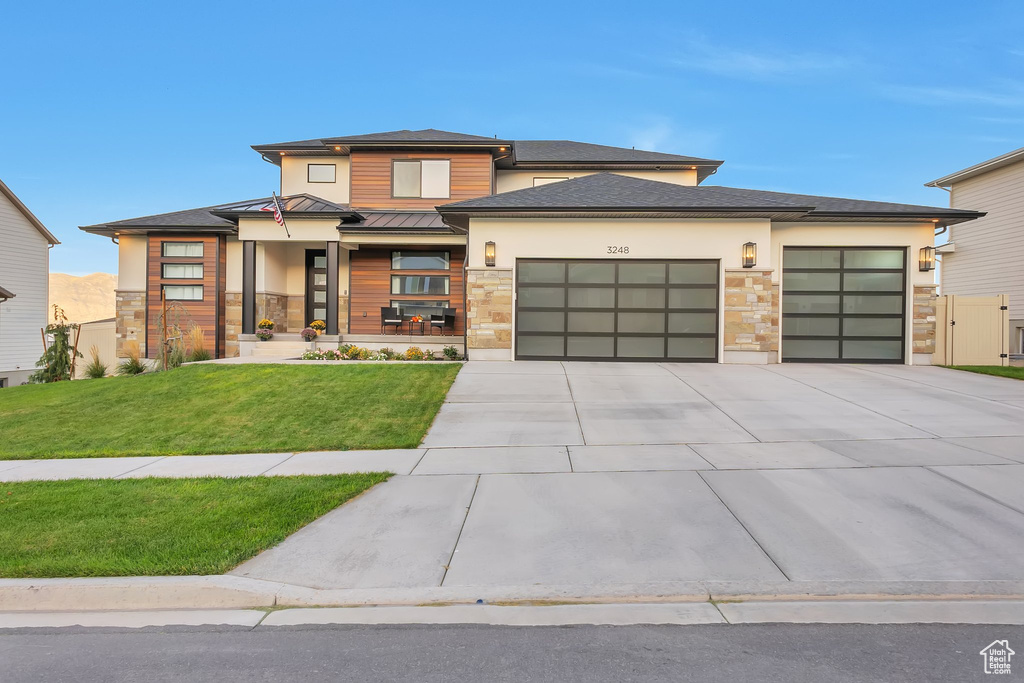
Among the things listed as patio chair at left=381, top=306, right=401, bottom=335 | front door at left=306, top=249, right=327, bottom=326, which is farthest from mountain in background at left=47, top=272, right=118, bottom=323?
patio chair at left=381, top=306, right=401, bottom=335

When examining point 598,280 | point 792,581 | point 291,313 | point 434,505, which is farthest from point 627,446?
point 291,313

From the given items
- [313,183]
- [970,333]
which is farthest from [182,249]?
[970,333]

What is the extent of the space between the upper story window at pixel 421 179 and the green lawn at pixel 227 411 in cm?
968

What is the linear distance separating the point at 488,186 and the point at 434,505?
16.9m

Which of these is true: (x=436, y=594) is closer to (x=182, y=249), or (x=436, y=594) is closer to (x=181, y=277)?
(x=181, y=277)

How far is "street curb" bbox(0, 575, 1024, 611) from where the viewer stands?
3807 mm

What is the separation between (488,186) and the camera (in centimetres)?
2070

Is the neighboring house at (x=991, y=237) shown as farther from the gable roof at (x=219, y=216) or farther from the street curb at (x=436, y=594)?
the gable roof at (x=219, y=216)

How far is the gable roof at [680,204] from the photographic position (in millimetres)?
14102

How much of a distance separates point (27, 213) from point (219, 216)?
41.7 feet

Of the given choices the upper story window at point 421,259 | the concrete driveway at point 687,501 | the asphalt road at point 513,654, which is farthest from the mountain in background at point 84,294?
the asphalt road at point 513,654

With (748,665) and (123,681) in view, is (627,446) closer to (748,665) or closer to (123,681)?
(748,665)

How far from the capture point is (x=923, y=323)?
48.8ft

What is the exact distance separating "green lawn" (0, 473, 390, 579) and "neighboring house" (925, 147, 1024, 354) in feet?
74.0
